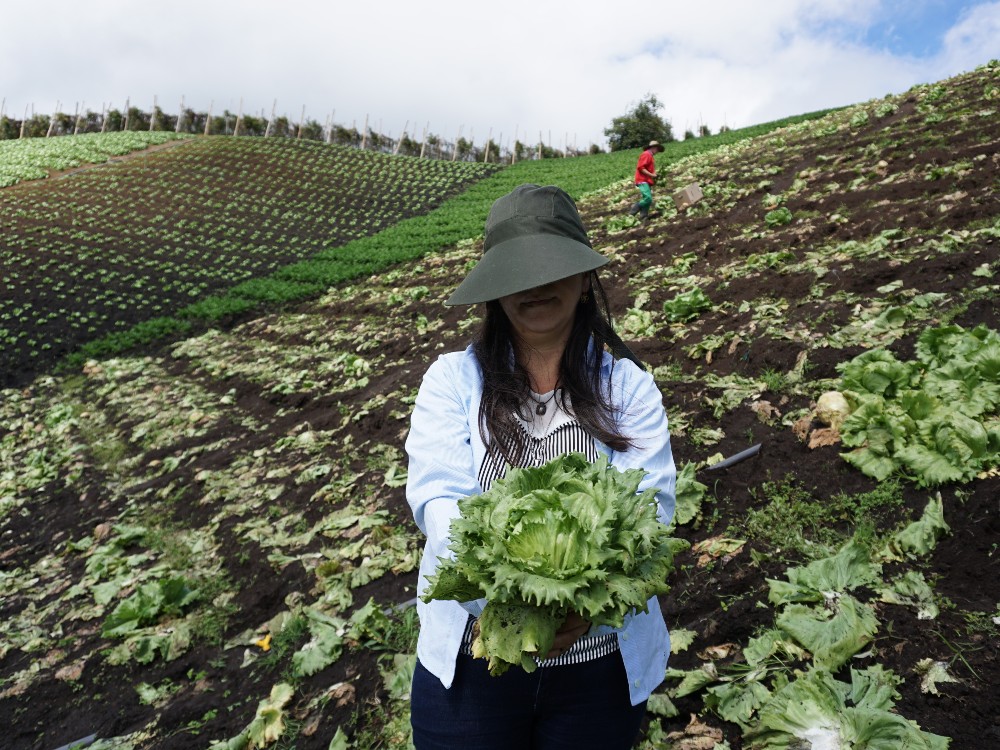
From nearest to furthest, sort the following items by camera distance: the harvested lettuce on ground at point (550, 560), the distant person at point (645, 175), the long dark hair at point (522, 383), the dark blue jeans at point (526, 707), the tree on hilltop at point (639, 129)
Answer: the harvested lettuce on ground at point (550, 560)
the dark blue jeans at point (526, 707)
the long dark hair at point (522, 383)
the distant person at point (645, 175)
the tree on hilltop at point (639, 129)

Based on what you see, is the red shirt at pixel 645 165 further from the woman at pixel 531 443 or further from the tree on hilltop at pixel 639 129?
the tree on hilltop at pixel 639 129

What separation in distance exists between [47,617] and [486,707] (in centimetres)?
563

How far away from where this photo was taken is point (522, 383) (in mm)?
2027

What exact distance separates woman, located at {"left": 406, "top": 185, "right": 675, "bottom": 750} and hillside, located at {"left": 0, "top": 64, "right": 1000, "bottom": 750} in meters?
1.52

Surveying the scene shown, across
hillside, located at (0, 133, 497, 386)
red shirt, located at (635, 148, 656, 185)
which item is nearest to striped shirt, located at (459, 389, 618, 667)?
red shirt, located at (635, 148, 656, 185)

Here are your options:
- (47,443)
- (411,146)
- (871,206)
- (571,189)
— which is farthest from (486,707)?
(411,146)

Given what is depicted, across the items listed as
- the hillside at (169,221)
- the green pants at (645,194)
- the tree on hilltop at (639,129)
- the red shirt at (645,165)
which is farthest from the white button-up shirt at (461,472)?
the tree on hilltop at (639,129)

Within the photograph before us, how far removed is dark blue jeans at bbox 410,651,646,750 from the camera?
176cm

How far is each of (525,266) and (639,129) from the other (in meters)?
56.7

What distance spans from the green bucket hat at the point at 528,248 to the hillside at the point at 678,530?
2.29 m

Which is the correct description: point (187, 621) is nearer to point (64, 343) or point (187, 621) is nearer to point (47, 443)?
point (47, 443)

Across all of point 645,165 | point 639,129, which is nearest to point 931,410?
point 645,165

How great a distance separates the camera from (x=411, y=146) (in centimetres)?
5525

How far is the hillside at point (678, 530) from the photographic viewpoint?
322 centimetres
